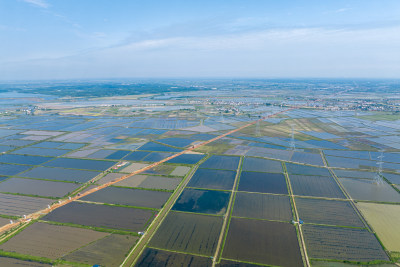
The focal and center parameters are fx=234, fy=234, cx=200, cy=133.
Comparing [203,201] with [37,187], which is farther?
[37,187]

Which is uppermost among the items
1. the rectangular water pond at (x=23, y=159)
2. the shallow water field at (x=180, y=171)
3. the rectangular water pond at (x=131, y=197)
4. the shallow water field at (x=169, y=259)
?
the rectangular water pond at (x=23, y=159)

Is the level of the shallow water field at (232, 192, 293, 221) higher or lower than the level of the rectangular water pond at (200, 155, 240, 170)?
lower

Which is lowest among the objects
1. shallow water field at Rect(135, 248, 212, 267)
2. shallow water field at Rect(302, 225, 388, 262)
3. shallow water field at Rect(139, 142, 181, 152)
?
shallow water field at Rect(135, 248, 212, 267)

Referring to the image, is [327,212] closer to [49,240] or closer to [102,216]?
[102,216]

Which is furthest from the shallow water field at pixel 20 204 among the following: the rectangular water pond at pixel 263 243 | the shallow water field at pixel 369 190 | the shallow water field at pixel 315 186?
the shallow water field at pixel 369 190

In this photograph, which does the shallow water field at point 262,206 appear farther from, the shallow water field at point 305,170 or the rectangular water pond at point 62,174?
the rectangular water pond at point 62,174

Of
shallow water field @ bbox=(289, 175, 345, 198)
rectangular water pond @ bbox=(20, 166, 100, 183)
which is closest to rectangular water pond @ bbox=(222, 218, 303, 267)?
shallow water field @ bbox=(289, 175, 345, 198)

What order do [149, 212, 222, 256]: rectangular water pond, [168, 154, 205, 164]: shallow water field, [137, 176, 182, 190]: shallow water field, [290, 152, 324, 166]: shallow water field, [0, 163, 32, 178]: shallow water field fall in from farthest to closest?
[168, 154, 205, 164]: shallow water field → [290, 152, 324, 166]: shallow water field → [0, 163, 32, 178]: shallow water field → [137, 176, 182, 190]: shallow water field → [149, 212, 222, 256]: rectangular water pond

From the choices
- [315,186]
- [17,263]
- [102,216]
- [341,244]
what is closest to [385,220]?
[341,244]

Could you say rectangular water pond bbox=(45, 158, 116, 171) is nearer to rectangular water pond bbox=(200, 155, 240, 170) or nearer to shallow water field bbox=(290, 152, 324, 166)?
rectangular water pond bbox=(200, 155, 240, 170)

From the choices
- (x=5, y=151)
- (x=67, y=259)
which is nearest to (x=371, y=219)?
(x=67, y=259)

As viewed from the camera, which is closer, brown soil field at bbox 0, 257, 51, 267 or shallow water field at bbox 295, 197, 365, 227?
brown soil field at bbox 0, 257, 51, 267

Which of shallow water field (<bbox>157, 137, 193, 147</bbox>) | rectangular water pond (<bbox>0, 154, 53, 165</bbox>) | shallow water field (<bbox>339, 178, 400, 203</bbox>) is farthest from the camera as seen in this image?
shallow water field (<bbox>157, 137, 193, 147</bbox>)
